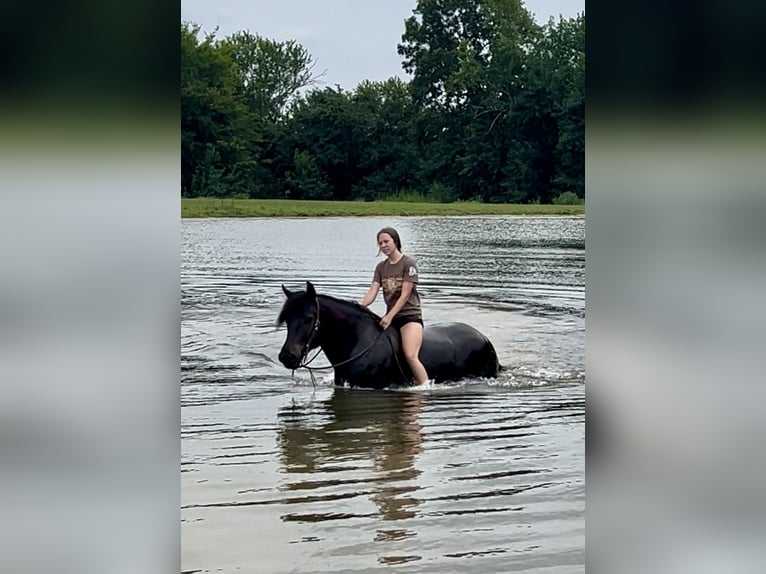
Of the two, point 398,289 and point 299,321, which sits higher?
point 398,289

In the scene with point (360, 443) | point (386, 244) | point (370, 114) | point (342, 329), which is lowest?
point (360, 443)

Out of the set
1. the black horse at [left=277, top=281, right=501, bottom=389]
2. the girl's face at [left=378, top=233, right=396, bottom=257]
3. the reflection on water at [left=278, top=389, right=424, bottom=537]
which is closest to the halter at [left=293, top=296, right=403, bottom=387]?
the black horse at [left=277, top=281, right=501, bottom=389]

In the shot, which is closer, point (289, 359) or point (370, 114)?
point (289, 359)

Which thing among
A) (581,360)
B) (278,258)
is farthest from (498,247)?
(278,258)

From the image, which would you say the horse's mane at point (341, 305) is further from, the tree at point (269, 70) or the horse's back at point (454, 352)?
the tree at point (269, 70)

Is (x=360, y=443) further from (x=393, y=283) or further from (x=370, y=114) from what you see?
(x=370, y=114)

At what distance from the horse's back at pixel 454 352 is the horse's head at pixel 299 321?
1.91 ft

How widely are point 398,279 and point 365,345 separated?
33 centimetres

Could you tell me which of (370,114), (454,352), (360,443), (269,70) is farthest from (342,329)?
(269,70)

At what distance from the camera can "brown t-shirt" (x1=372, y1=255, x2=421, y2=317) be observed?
193 inches

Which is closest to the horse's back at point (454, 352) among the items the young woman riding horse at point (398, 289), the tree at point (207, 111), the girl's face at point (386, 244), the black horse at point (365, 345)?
the black horse at point (365, 345)

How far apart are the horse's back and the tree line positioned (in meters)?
0.62

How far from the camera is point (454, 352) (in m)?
5.12
